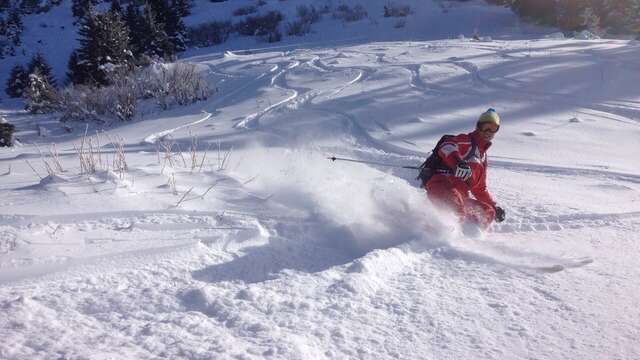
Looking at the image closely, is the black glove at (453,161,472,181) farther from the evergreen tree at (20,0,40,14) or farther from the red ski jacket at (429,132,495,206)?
the evergreen tree at (20,0,40,14)

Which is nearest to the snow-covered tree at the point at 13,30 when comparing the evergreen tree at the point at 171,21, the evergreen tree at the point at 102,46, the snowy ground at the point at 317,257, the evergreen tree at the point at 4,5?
the evergreen tree at the point at 4,5

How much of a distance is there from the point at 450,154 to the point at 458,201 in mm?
410

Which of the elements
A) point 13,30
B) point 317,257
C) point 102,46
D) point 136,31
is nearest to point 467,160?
point 317,257

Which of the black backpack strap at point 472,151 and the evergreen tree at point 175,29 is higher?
the evergreen tree at point 175,29

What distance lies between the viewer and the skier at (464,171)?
3.61m

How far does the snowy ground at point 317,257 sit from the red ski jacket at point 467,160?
10.4 inches

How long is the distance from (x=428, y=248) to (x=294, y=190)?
4.31 feet

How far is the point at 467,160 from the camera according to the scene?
12.5 feet

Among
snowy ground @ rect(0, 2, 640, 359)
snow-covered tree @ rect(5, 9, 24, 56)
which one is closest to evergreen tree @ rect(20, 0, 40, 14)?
snow-covered tree @ rect(5, 9, 24, 56)

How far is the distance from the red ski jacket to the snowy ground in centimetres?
26

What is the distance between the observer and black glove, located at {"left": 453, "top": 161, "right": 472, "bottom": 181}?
374 cm

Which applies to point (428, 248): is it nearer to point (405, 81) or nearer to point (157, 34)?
point (405, 81)

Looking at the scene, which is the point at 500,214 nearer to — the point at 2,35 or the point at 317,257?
the point at 317,257

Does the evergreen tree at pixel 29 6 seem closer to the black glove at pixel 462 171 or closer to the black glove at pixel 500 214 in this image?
the black glove at pixel 462 171
